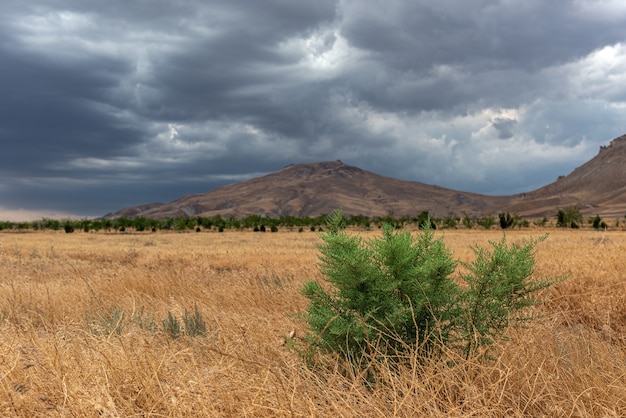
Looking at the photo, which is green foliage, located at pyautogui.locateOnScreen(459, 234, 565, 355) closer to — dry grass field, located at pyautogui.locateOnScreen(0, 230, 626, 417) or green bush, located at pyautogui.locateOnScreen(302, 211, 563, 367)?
green bush, located at pyautogui.locateOnScreen(302, 211, 563, 367)

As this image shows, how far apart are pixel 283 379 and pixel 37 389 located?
2055 mm

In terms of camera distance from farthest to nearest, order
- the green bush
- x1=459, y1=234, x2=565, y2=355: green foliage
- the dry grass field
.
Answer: x1=459, y1=234, x2=565, y2=355: green foliage < the green bush < the dry grass field

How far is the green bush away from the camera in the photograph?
417 cm

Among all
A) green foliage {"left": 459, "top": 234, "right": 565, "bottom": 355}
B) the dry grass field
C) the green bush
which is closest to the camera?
the dry grass field

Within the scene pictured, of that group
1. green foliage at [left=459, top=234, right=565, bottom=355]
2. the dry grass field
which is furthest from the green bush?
the dry grass field

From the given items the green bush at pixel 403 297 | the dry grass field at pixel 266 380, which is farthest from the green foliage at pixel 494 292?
the dry grass field at pixel 266 380

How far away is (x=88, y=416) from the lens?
3252 mm

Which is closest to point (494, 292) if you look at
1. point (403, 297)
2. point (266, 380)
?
point (403, 297)

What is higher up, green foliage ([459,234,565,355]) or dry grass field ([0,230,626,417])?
green foliage ([459,234,565,355])

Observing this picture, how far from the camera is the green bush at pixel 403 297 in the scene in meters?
4.17

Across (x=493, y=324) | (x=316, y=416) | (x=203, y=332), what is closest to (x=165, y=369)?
(x=316, y=416)

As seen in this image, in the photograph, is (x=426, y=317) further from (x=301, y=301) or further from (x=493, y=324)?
(x=301, y=301)

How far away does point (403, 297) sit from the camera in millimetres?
4312

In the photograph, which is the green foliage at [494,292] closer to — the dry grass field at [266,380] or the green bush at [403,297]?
the green bush at [403,297]
